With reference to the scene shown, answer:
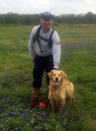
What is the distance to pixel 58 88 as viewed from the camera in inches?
229

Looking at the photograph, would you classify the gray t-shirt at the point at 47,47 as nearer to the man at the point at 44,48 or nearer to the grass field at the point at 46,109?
the man at the point at 44,48

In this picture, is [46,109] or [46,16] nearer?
[46,16]

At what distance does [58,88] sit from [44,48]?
110 centimetres

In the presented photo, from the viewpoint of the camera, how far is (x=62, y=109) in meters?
5.96

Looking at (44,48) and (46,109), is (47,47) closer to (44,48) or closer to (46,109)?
(44,48)

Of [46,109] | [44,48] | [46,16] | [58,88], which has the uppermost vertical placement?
[46,16]

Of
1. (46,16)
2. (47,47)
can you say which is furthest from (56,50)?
(46,16)

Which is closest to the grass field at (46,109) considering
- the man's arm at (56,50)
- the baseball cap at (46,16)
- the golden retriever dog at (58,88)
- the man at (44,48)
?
the golden retriever dog at (58,88)

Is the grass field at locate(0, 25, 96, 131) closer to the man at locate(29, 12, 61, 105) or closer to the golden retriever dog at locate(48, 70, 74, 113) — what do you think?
the golden retriever dog at locate(48, 70, 74, 113)

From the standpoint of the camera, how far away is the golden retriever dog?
5.64 m

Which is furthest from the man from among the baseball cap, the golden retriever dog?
the golden retriever dog

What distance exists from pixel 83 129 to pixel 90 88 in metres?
3.24

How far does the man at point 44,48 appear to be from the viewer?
589 cm

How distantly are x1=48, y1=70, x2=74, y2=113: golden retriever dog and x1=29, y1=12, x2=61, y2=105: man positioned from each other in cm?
30
